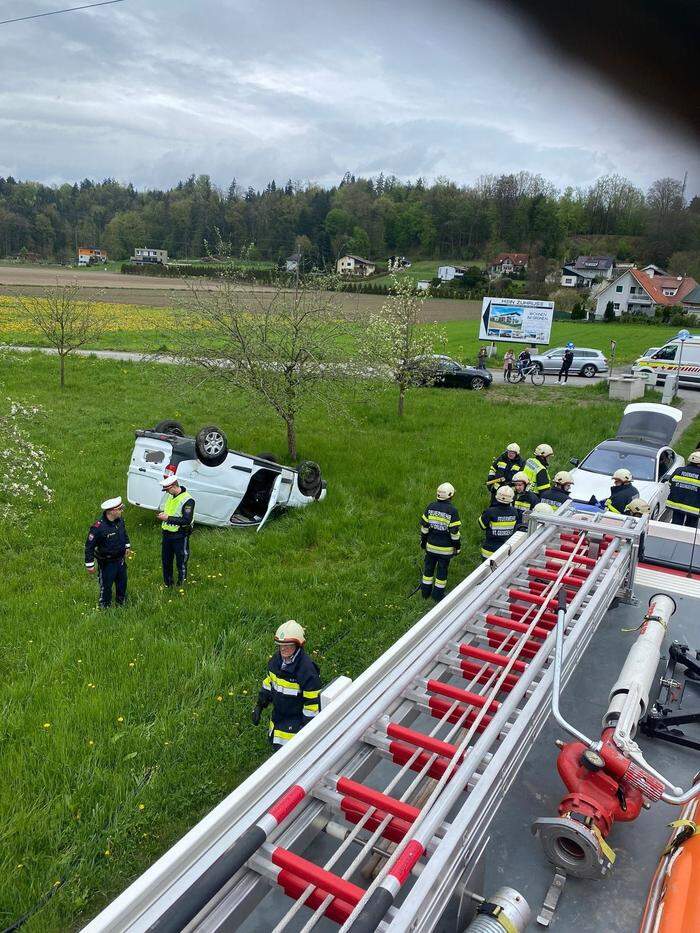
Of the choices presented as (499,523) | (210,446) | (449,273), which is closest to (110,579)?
(210,446)

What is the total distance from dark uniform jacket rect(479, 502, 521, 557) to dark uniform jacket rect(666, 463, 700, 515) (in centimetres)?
280

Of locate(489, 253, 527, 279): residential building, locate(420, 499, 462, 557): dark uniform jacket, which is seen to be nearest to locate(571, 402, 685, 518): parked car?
locate(420, 499, 462, 557): dark uniform jacket

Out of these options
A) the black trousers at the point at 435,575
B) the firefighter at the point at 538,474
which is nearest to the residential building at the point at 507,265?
the firefighter at the point at 538,474

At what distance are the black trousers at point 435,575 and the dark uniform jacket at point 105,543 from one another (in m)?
3.50

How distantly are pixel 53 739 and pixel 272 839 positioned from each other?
3.62 m

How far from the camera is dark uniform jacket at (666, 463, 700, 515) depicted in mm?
8641

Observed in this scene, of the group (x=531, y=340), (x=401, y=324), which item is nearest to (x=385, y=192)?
(x=531, y=340)

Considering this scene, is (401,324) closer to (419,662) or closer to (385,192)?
(419,662)

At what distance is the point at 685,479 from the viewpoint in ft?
28.7

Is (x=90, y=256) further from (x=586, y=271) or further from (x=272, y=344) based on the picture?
(x=272, y=344)

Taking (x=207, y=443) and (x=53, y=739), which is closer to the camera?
(x=53, y=739)

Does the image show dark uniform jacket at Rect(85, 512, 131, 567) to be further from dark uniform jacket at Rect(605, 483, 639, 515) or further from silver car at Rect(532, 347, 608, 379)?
silver car at Rect(532, 347, 608, 379)

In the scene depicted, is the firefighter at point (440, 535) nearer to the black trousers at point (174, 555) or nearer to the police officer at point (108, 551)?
the black trousers at point (174, 555)

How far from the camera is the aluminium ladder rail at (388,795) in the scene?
1.87m
